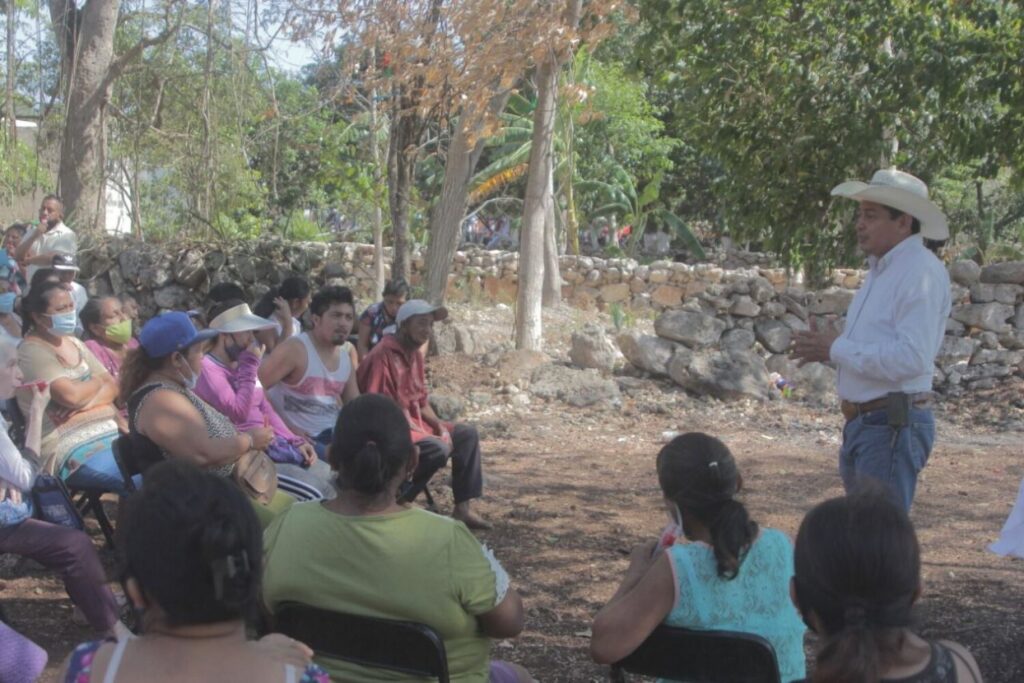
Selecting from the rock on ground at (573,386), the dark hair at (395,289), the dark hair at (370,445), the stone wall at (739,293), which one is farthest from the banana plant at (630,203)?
the dark hair at (370,445)

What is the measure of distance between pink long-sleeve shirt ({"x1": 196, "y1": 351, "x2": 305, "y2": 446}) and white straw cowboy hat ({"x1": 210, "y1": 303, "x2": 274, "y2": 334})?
0.22 m

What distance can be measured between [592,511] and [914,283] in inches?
132

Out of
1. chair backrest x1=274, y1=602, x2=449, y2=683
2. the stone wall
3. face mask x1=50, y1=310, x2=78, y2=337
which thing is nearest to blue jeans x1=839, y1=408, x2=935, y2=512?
chair backrest x1=274, y1=602, x2=449, y2=683

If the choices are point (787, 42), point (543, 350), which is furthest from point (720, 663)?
point (543, 350)

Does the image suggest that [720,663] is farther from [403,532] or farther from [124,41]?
[124,41]

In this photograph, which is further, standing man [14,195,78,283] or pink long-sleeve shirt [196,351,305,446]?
standing man [14,195,78,283]

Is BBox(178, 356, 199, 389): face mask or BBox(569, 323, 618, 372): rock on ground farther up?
BBox(178, 356, 199, 389): face mask

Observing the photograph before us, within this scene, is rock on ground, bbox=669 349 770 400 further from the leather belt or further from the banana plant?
the banana plant

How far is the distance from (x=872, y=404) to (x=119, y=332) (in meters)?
Result: 3.84

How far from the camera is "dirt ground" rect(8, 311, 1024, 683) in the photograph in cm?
488

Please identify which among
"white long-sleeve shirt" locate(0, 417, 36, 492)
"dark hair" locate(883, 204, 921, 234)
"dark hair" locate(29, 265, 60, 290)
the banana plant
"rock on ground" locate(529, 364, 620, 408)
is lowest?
"rock on ground" locate(529, 364, 620, 408)

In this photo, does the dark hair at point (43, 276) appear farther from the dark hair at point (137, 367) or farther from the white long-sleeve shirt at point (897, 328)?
the white long-sleeve shirt at point (897, 328)

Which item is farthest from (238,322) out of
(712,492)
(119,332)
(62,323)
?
(712,492)

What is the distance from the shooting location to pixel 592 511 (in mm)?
7035
